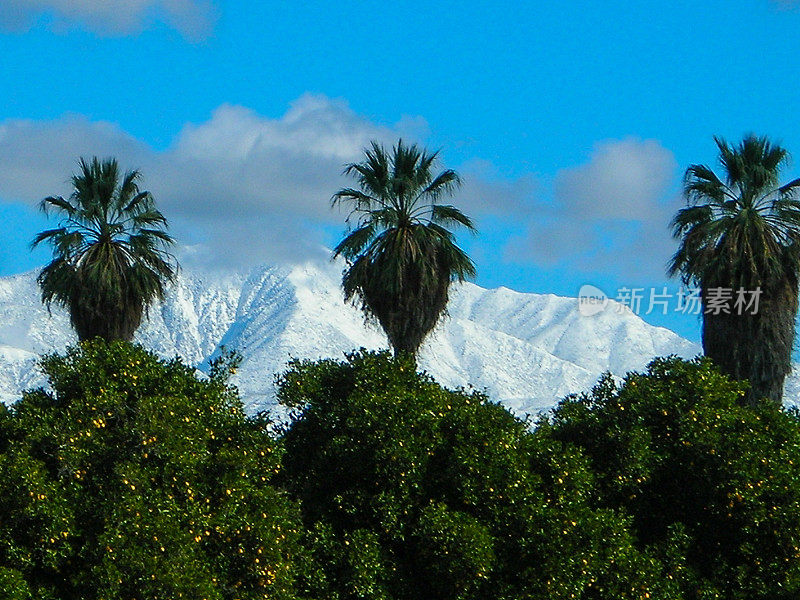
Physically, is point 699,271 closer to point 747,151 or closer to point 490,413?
point 747,151

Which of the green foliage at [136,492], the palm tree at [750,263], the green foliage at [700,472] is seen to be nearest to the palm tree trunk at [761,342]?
the palm tree at [750,263]

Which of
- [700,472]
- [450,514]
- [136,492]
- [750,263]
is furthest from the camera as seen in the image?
[750,263]

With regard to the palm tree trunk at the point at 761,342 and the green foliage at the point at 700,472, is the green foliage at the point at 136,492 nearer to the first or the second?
the green foliage at the point at 700,472

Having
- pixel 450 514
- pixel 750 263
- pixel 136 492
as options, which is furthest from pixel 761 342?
pixel 136 492

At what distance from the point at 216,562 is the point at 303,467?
335 cm

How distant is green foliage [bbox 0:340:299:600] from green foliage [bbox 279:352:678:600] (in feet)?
3.73

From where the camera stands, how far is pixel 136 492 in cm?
1638

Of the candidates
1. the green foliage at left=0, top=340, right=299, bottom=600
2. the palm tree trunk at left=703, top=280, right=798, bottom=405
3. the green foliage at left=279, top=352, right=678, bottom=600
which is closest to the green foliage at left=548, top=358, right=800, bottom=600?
the green foliage at left=279, top=352, right=678, bottom=600

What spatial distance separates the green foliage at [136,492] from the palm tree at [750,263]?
14.6m

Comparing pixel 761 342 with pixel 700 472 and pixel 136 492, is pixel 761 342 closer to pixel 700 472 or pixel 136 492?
pixel 700 472

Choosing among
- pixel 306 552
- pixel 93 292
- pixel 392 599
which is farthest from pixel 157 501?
pixel 93 292

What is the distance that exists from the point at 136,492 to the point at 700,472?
29.1 ft

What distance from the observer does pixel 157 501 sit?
16266 mm

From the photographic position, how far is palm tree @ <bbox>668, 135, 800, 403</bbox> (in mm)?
29250
